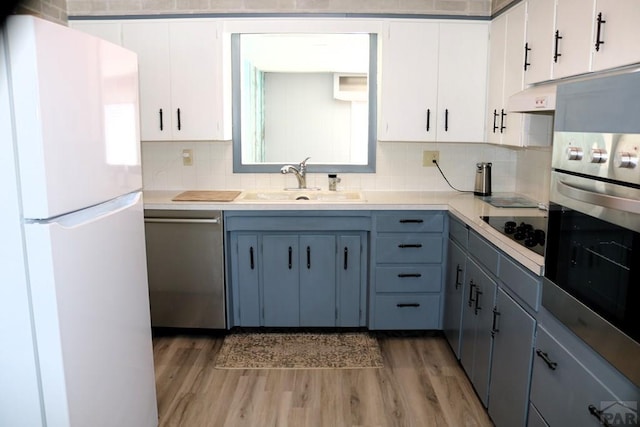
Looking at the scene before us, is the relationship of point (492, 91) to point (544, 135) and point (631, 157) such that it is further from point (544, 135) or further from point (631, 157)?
point (631, 157)

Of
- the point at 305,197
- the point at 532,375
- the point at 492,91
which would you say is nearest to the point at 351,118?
the point at 305,197

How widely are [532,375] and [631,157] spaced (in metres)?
0.93

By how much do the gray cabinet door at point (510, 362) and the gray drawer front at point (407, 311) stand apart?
0.94 m

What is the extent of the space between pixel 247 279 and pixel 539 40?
2.14 metres

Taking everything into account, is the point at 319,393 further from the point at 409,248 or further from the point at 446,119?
the point at 446,119

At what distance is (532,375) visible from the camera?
1.83m

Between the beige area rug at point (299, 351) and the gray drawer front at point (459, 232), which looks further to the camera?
the beige area rug at point (299, 351)

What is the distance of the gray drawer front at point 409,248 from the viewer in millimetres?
3137

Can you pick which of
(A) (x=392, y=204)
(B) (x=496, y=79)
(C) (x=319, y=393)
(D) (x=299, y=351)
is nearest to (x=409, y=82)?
(B) (x=496, y=79)

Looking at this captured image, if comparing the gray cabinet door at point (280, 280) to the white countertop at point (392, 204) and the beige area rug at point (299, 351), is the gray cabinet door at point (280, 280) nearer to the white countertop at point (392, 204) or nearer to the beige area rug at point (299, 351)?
the beige area rug at point (299, 351)

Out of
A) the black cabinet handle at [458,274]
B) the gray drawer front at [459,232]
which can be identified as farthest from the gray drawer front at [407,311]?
the gray drawer front at [459,232]

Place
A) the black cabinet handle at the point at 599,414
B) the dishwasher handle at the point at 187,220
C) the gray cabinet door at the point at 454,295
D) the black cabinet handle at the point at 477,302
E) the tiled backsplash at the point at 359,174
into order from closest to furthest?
the black cabinet handle at the point at 599,414 → the black cabinet handle at the point at 477,302 → the gray cabinet door at the point at 454,295 → the dishwasher handle at the point at 187,220 → the tiled backsplash at the point at 359,174

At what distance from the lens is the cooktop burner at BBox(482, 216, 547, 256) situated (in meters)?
2.00

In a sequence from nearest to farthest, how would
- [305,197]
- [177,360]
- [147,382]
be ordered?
[147,382], [177,360], [305,197]
